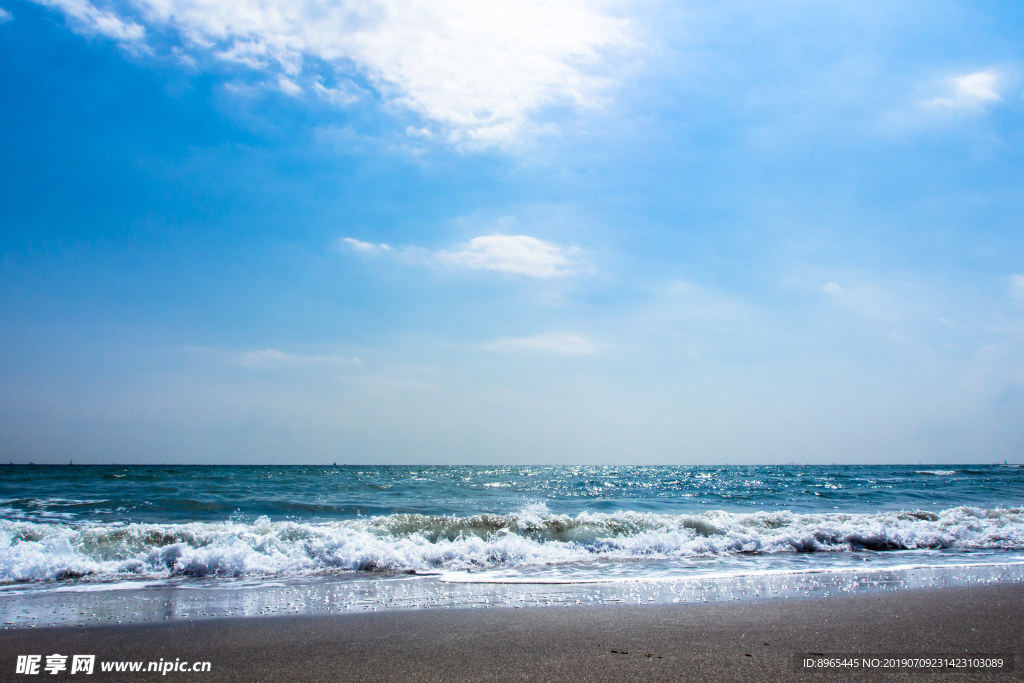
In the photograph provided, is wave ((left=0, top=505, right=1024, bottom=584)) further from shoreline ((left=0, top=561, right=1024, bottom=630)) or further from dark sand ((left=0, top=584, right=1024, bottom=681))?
dark sand ((left=0, top=584, right=1024, bottom=681))

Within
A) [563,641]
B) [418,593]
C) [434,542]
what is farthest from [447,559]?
[563,641]

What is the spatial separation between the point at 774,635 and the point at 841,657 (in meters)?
0.63

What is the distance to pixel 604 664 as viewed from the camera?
3887 millimetres

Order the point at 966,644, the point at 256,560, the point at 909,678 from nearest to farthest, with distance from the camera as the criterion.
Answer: the point at 909,678, the point at 966,644, the point at 256,560

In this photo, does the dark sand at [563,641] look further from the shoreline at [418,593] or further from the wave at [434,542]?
the wave at [434,542]

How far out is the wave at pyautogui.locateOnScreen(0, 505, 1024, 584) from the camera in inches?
→ 339

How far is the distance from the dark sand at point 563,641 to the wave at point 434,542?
3.70 metres

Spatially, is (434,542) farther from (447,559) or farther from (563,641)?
(563,641)

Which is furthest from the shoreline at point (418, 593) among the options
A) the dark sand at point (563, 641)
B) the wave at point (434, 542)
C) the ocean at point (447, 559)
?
the wave at point (434, 542)

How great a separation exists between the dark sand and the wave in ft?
12.1

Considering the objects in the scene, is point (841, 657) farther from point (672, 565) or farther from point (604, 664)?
point (672, 565)

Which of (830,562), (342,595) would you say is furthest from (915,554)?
(342,595)

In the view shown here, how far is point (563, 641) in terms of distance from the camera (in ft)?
14.8

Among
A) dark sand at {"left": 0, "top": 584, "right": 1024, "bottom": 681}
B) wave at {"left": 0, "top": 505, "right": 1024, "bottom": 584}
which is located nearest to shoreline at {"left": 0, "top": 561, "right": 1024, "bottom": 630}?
dark sand at {"left": 0, "top": 584, "right": 1024, "bottom": 681}
